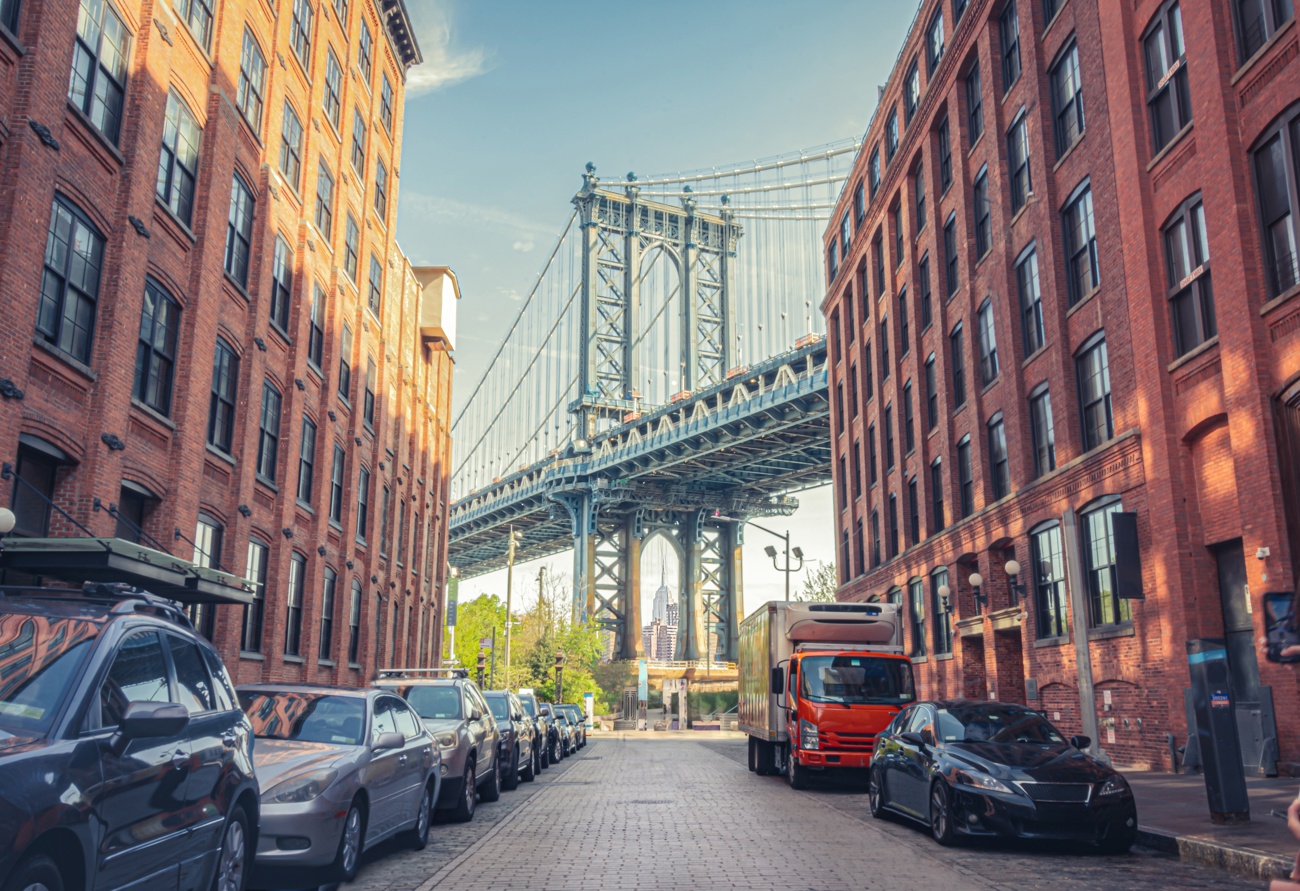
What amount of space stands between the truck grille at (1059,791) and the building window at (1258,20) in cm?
1179

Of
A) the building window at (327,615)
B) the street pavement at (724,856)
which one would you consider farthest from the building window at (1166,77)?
the building window at (327,615)

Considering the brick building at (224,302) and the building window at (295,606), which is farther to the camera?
the building window at (295,606)

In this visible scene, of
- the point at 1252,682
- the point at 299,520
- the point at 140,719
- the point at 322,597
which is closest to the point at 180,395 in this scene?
the point at 299,520

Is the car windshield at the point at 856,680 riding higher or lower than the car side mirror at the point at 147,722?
higher

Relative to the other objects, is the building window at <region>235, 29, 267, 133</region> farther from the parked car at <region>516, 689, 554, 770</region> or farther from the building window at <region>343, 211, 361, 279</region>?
the parked car at <region>516, 689, 554, 770</region>

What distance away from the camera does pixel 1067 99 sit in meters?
24.3

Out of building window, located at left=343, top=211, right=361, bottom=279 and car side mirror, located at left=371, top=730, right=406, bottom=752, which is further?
building window, located at left=343, top=211, right=361, bottom=279

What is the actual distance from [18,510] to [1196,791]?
622 inches

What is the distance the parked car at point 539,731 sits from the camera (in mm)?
22766

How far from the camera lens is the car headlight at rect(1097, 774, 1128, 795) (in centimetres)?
1085

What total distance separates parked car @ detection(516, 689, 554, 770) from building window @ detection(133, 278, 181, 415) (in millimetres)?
9041

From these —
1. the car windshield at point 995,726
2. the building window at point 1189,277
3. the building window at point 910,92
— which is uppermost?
the building window at point 910,92

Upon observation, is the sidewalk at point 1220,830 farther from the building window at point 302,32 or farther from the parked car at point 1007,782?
the building window at point 302,32

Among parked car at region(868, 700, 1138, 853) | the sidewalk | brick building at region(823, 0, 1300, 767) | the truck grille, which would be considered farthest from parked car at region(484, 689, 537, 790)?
the sidewalk
